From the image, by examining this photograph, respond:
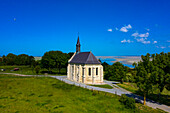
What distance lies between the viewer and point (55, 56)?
2400 inches

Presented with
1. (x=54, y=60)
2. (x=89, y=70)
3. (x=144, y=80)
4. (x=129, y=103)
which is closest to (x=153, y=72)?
(x=144, y=80)

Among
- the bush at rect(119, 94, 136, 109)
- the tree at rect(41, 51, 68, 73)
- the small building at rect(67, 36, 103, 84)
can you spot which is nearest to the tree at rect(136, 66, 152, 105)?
the bush at rect(119, 94, 136, 109)

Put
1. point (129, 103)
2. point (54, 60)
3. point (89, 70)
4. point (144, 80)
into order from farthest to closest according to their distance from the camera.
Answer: point (54, 60)
point (89, 70)
point (144, 80)
point (129, 103)

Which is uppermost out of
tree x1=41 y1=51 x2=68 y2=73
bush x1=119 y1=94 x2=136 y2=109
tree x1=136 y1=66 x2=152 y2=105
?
tree x1=41 y1=51 x2=68 y2=73

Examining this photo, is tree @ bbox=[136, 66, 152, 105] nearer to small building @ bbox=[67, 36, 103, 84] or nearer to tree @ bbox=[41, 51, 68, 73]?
small building @ bbox=[67, 36, 103, 84]

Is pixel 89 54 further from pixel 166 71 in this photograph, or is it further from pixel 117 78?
pixel 166 71

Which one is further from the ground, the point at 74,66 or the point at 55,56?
the point at 55,56

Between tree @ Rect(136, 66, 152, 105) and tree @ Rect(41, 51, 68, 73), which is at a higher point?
tree @ Rect(41, 51, 68, 73)

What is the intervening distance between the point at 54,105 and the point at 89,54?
2633 cm

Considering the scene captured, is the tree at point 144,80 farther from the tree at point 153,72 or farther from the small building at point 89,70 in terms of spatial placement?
the small building at point 89,70

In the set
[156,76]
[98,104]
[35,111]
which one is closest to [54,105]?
[35,111]

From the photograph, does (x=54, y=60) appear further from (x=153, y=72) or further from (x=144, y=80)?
(x=153, y=72)

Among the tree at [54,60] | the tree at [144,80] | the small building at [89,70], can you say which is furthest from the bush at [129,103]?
the tree at [54,60]

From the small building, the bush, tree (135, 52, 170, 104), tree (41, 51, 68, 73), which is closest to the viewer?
the bush
